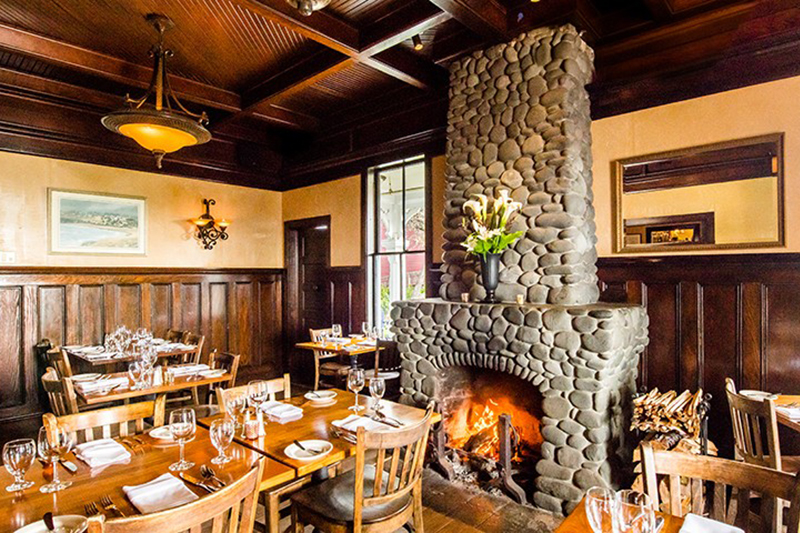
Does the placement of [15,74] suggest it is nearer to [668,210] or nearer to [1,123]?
[1,123]

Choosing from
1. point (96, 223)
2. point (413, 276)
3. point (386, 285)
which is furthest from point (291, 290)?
point (96, 223)

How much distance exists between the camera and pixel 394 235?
5.98 m

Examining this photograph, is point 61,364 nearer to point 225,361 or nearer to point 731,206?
point 225,361

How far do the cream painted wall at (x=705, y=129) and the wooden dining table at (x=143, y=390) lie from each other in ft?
12.0

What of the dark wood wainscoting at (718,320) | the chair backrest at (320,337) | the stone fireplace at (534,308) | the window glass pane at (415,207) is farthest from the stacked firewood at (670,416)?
the chair backrest at (320,337)

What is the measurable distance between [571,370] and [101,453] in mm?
2849

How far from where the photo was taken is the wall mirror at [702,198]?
331cm

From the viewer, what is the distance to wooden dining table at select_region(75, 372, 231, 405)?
3.26m

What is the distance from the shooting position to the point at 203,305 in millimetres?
6668

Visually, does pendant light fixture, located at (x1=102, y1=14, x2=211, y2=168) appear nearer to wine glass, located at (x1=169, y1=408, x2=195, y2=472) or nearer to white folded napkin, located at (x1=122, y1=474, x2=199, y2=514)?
wine glass, located at (x1=169, y1=408, x2=195, y2=472)

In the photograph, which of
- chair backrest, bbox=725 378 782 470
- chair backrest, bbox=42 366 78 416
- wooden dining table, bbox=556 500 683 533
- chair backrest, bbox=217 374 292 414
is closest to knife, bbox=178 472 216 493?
chair backrest, bbox=217 374 292 414

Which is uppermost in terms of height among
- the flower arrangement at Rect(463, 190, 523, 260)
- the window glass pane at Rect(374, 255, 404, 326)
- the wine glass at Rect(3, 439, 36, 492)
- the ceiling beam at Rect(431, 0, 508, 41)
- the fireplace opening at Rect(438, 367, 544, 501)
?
the ceiling beam at Rect(431, 0, 508, 41)

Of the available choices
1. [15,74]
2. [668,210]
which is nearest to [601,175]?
[668,210]

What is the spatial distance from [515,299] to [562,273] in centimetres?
45
